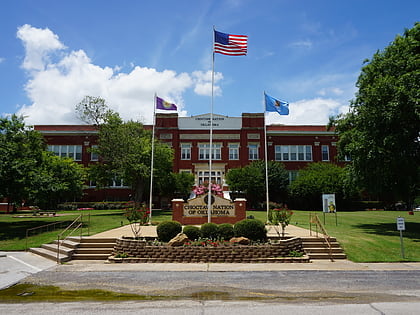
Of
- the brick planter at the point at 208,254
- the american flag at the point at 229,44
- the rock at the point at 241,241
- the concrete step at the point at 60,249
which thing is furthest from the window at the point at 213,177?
the brick planter at the point at 208,254

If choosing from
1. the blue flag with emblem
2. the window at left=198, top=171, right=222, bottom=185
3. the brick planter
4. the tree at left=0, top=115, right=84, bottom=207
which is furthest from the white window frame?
the brick planter

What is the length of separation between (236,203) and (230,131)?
25863 mm

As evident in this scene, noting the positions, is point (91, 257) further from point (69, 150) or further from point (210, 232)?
point (69, 150)

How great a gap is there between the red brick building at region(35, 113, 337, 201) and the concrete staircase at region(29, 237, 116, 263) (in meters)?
29.4

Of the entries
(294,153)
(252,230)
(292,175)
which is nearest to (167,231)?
(252,230)

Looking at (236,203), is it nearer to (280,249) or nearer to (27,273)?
(280,249)

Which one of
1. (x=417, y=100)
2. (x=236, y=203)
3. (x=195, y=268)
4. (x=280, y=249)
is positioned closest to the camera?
(x=195, y=268)

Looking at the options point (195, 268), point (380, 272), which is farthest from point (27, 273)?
point (380, 272)

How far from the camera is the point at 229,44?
1753cm

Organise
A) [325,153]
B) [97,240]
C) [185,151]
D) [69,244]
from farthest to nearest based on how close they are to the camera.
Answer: [325,153] → [185,151] → [97,240] → [69,244]

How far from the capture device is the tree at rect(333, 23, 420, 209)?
17688 millimetres

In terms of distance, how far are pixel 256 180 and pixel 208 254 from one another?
26.0 metres

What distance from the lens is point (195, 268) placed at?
11562mm

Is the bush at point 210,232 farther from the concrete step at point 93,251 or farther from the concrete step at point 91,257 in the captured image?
the concrete step at point 91,257
